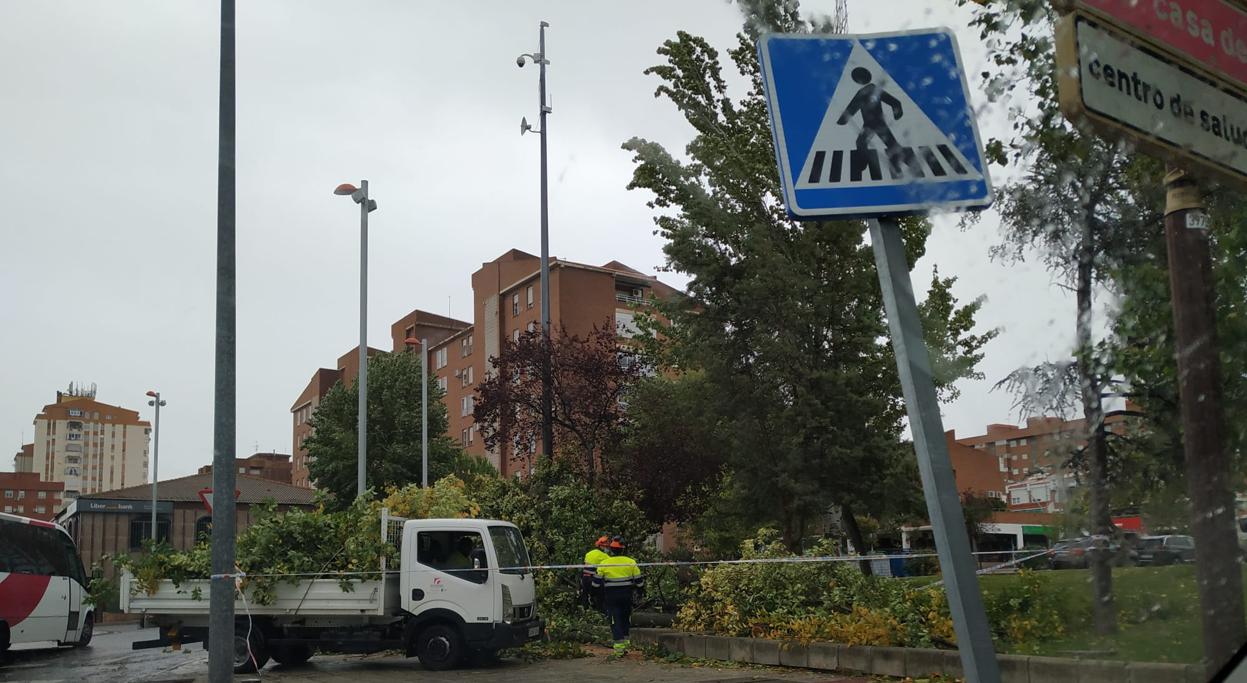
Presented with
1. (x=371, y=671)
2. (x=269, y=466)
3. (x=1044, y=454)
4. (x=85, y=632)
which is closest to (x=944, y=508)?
(x=1044, y=454)

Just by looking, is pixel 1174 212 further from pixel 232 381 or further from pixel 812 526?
pixel 812 526

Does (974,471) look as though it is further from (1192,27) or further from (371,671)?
(371,671)

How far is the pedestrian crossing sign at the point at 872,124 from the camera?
2.09m

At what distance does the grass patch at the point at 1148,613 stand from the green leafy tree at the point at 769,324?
12.1m

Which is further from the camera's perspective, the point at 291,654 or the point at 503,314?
the point at 503,314

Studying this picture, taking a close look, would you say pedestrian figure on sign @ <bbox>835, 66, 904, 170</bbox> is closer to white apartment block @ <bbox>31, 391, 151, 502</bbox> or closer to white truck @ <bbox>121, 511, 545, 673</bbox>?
white truck @ <bbox>121, 511, 545, 673</bbox>

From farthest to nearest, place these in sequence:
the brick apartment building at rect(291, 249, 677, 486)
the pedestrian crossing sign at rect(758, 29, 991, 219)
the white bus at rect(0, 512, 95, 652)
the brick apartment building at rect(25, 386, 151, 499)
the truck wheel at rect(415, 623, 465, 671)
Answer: the brick apartment building at rect(25, 386, 151, 499)
the brick apartment building at rect(291, 249, 677, 486)
the white bus at rect(0, 512, 95, 652)
the truck wheel at rect(415, 623, 465, 671)
the pedestrian crossing sign at rect(758, 29, 991, 219)

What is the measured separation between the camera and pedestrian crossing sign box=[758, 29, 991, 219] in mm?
2086

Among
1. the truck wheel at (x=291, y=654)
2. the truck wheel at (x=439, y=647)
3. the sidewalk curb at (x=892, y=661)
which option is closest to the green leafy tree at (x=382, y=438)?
the truck wheel at (x=291, y=654)

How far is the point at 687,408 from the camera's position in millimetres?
17391

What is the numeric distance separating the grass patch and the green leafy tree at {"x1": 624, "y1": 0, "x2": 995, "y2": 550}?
12.1 metres

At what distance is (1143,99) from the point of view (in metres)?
1.70

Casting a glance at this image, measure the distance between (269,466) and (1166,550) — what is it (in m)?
127

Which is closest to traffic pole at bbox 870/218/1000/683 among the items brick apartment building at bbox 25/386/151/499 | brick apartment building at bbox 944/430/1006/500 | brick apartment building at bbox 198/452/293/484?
brick apartment building at bbox 944/430/1006/500
